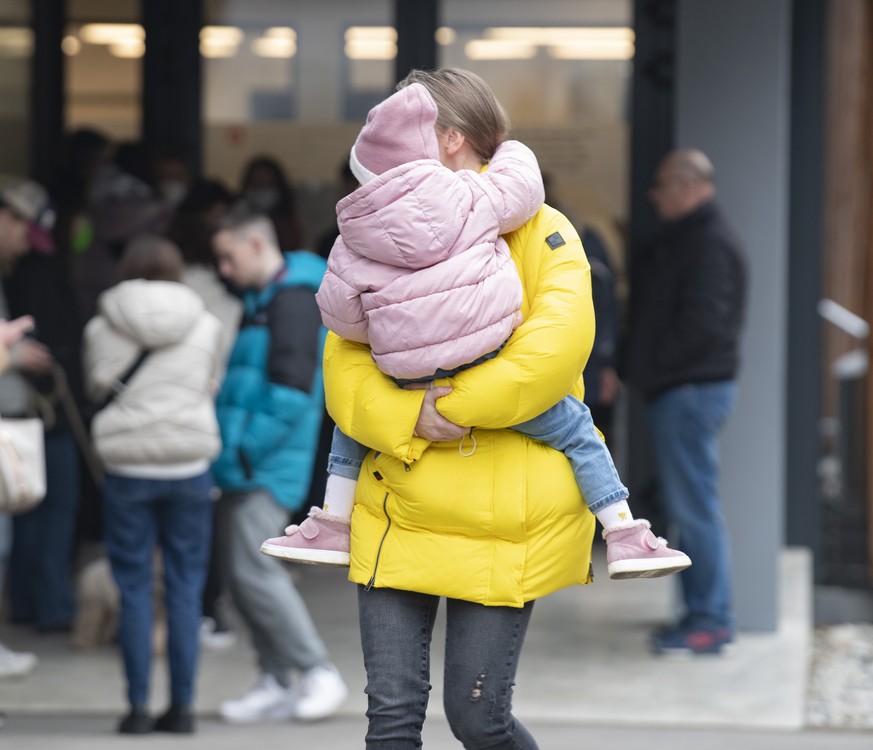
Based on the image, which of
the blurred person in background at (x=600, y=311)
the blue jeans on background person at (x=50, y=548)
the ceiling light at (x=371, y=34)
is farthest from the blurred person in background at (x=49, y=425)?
the ceiling light at (x=371, y=34)

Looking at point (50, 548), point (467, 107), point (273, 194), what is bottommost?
point (50, 548)

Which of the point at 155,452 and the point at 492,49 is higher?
the point at 492,49

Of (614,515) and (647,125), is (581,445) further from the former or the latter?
(647,125)

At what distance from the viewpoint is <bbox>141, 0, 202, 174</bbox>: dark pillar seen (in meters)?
9.74

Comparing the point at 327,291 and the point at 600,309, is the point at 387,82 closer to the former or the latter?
the point at 600,309

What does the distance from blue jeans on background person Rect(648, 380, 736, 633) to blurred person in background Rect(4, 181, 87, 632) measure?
2618mm

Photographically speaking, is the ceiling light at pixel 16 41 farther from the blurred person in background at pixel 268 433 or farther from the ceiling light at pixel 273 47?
the blurred person in background at pixel 268 433

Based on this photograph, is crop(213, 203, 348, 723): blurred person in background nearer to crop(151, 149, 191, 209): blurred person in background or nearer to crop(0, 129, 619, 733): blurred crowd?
crop(0, 129, 619, 733): blurred crowd

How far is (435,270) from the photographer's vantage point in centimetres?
334

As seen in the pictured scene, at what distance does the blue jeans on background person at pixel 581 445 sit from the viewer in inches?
140

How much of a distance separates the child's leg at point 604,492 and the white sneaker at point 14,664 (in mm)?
3647

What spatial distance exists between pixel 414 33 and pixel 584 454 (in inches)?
246

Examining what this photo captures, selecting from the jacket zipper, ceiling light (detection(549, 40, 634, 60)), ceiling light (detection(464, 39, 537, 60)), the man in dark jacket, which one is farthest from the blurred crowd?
the jacket zipper

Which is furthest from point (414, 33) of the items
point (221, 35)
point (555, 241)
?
point (555, 241)
